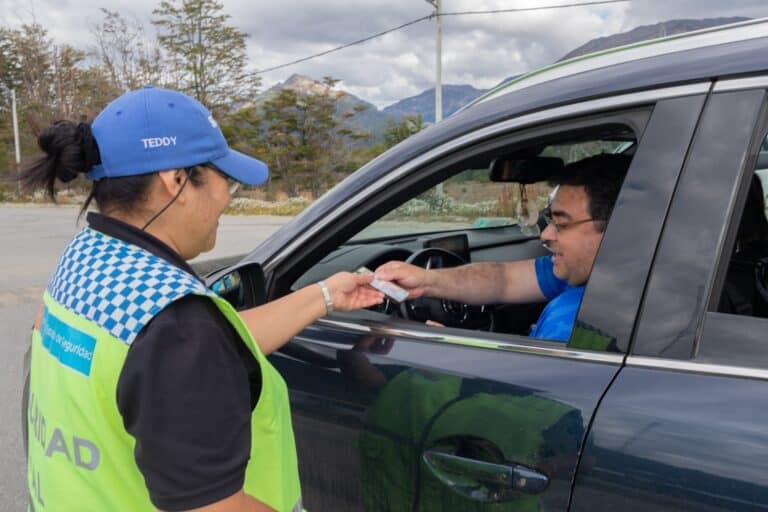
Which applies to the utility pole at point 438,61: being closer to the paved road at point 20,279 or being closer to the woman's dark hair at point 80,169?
the paved road at point 20,279

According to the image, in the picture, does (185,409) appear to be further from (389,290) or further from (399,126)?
(399,126)

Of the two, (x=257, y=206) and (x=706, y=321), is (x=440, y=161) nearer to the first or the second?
(x=706, y=321)

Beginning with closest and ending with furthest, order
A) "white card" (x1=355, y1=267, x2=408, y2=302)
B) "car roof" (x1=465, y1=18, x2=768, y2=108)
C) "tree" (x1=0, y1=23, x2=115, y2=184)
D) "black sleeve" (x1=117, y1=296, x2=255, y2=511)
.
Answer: "black sleeve" (x1=117, y1=296, x2=255, y2=511), "car roof" (x1=465, y1=18, x2=768, y2=108), "white card" (x1=355, y1=267, x2=408, y2=302), "tree" (x1=0, y1=23, x2=115, y2=184)

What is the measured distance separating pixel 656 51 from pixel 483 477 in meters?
1.04

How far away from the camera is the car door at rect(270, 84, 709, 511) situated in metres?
1.28

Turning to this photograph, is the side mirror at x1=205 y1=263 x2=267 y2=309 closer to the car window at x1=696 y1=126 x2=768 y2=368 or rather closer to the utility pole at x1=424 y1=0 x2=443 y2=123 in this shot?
the car window at x1=696 y1=126 x2=768 y2=368

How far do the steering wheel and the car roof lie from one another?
2.46 feet

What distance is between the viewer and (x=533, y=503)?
4.19ft

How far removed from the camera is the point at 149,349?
983 mm

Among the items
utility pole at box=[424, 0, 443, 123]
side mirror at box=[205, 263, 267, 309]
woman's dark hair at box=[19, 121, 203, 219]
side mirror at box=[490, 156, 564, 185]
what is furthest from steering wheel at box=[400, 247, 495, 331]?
utility pole at box=[424, 0, 443, 123]

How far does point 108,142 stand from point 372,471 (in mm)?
943

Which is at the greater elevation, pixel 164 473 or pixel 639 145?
pixel 639 145

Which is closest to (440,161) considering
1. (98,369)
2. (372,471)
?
(372,471)

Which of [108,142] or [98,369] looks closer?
[98,369]
